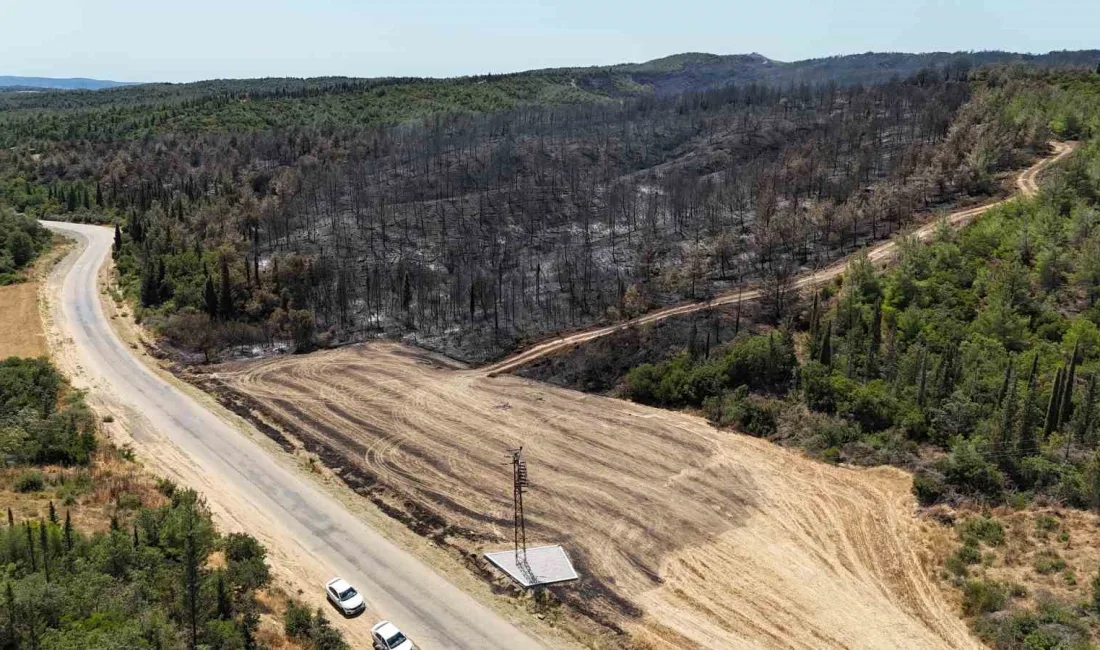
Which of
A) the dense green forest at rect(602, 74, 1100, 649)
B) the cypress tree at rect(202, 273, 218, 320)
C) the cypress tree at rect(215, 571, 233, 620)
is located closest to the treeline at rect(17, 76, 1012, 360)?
the cypress tree at rect(202, 273, 218, 320)

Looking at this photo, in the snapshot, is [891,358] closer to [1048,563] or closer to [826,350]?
[826,350]

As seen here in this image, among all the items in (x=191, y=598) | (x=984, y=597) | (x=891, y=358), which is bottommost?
(x=984, y=597)

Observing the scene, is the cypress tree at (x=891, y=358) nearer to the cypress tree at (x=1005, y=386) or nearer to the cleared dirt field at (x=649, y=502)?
the cypress tree at (x=1005, y=386)

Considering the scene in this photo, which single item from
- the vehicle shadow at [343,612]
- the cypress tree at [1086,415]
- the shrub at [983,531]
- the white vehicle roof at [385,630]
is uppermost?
the cypress tree at [1086,415]

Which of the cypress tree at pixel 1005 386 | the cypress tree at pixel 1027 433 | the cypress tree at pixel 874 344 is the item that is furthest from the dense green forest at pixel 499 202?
the cypress tree at pixel 1027 433

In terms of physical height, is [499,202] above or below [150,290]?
above

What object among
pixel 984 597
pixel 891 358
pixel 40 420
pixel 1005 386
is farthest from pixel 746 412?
pixel 40 420
